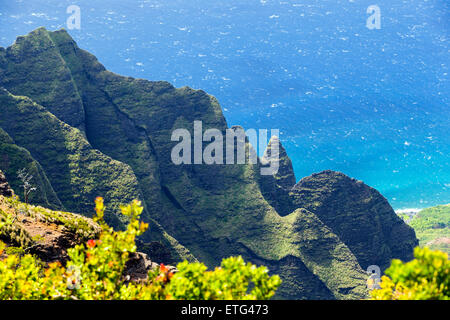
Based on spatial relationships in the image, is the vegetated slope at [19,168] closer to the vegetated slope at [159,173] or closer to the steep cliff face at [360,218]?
the vegetated slope at [159,173]

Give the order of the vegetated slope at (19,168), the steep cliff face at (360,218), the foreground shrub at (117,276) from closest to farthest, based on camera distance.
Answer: the foreground shrub at (117,276) < the vegetated slope at (19,168) < the steep cliff face at (360,218)

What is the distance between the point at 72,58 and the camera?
192750 mm

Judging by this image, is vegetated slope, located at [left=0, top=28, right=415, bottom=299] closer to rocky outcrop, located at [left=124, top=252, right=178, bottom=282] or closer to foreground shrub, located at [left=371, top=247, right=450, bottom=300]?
rocky outcrop, located at [left=124, top=252, right=178, bottom=282]

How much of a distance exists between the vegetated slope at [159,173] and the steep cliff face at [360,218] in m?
1.10

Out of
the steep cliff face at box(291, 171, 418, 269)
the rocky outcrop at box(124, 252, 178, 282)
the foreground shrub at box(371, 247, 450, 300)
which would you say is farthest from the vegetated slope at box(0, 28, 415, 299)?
the foreground shrub at box(371, 247, 450, 300)

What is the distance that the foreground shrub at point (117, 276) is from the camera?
32812mm

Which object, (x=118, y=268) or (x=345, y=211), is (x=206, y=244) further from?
(x=118, y=268)

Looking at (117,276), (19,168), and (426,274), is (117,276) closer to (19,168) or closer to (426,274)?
(426,274)

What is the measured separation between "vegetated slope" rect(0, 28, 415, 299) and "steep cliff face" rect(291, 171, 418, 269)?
1.10 m

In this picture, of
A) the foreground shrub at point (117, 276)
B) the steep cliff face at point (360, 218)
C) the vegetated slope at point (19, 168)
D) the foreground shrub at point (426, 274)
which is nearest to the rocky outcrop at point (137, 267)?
the foreground shrub at point (117, 276)

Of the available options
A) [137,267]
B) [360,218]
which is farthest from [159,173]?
[137,267]

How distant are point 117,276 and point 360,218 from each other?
164 m
